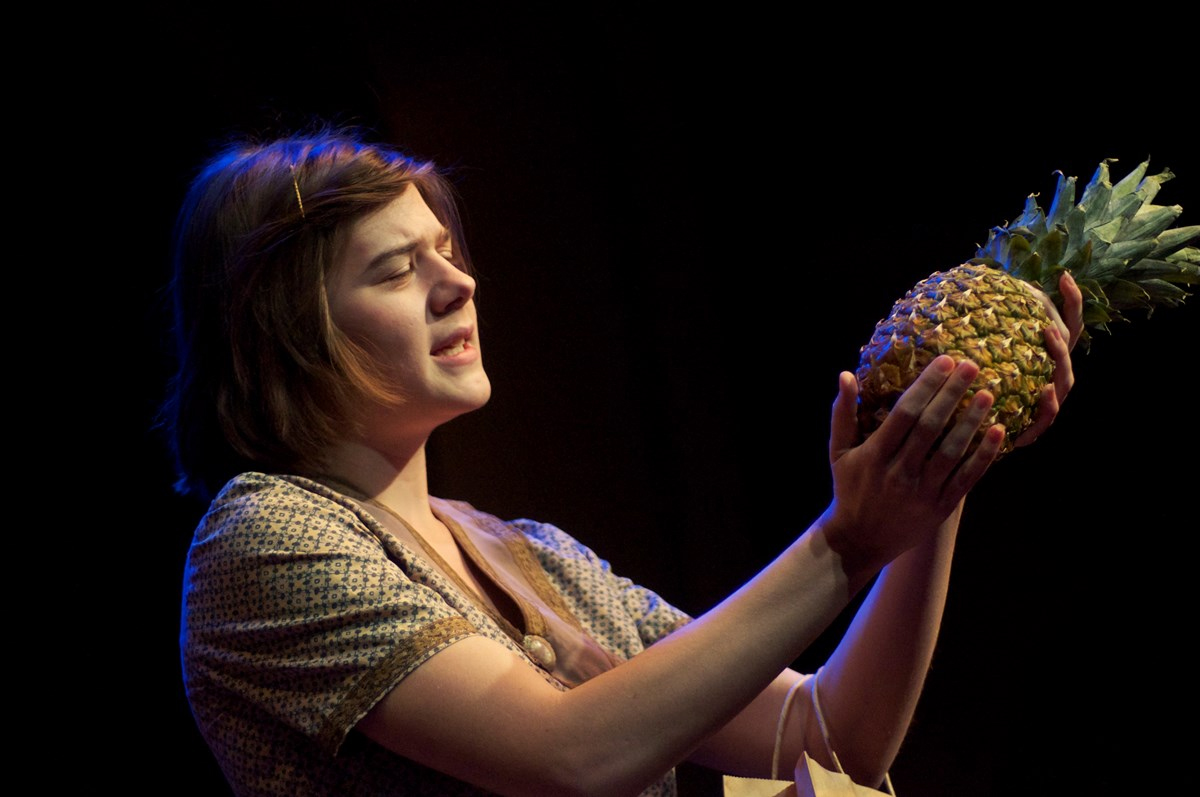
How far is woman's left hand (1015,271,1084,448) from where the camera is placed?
1.13m

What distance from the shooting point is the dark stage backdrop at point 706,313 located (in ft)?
6.08

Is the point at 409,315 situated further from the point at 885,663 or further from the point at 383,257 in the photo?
the point at 885,663

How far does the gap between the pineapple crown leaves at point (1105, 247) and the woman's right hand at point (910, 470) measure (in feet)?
0.94

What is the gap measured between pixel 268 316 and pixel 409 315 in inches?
7.7

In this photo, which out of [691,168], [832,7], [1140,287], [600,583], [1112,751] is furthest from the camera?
[691,168]

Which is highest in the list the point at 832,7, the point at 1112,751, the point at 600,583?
the point at 832,7

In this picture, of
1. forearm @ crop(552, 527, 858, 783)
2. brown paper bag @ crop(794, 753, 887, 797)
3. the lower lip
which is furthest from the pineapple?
the lower lip

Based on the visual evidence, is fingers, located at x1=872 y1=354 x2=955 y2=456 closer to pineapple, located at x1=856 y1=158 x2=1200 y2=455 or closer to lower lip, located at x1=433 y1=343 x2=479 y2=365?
pineapple, located at x1=856 y1=158 x2=1200 y2=455

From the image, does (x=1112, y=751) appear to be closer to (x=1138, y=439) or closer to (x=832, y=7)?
(x=1138, y=439)

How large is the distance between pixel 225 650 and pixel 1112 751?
1.74m

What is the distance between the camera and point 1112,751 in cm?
202

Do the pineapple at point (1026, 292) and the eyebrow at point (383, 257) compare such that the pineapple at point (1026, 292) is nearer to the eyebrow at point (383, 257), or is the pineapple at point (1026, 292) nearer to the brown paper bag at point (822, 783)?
the brown paper bag at point (822, 783)

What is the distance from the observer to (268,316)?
136 cm

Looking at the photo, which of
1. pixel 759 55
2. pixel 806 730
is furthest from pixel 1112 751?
pixel 759 55
